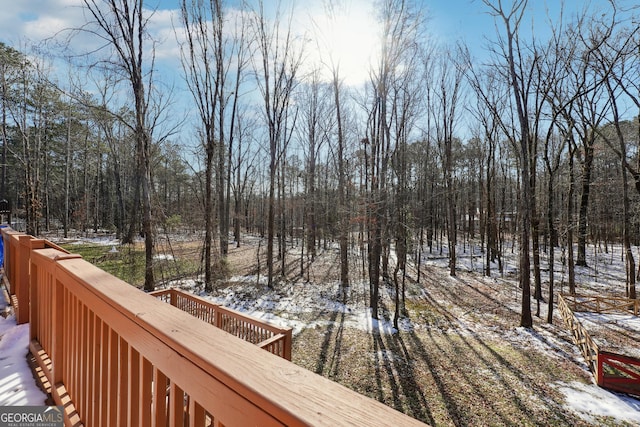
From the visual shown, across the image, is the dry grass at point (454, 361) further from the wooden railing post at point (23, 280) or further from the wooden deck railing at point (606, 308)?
the wooden railing post at point (23, 280)

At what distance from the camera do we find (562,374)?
520cm

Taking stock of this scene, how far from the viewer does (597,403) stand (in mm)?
4355

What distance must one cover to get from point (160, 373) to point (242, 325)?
10.5 ft

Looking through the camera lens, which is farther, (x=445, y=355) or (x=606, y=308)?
(x=606, y=308)

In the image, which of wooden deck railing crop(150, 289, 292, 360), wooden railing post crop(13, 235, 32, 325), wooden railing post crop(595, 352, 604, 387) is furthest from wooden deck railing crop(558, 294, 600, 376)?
wooden railing post crop(13, 235, 32, 325)

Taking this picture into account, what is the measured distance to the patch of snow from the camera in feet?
13.4

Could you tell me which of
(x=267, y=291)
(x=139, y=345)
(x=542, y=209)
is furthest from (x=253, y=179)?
(x=139, y=345)

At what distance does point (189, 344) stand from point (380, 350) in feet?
19.4

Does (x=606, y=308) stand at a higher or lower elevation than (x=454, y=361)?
lower

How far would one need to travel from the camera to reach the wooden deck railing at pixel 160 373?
0.52m

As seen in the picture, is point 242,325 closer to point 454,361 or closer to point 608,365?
point 454,361

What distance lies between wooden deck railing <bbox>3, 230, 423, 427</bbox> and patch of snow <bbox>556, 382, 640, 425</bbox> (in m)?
5.84

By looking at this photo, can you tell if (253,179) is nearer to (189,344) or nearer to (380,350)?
(380,350)

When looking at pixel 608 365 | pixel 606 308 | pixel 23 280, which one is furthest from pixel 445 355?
pixel 606 308
